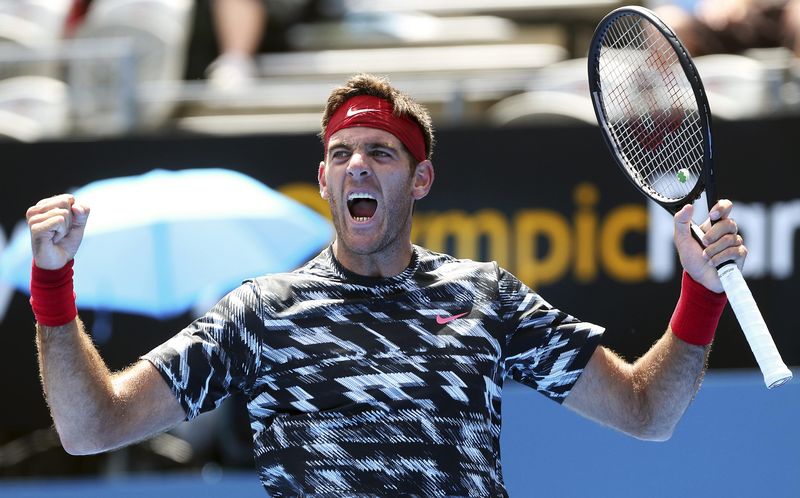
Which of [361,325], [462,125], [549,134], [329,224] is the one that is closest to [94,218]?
[329,224]

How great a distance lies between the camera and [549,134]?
632cm

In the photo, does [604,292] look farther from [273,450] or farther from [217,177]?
[273,450]

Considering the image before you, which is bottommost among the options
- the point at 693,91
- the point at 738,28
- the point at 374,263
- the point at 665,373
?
the point at 665,373

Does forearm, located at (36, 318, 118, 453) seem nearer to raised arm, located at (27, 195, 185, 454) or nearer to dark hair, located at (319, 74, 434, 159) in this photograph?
raised arm, located at (27, 195, 185, 454)

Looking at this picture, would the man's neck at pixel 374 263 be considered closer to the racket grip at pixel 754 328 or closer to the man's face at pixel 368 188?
the man's face at pixel 368 188

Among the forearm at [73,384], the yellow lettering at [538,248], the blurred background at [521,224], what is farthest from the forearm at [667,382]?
the yellow lettering at [538,248]

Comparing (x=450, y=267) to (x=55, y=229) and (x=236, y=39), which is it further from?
(x=236, y=39)

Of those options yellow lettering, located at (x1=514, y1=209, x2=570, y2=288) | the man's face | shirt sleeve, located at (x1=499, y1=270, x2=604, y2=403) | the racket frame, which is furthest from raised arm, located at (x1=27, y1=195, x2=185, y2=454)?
yellow lettering, located at (x1=514, y1=209, x2=570, y2=288)

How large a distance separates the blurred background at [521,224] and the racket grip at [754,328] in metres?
2.92

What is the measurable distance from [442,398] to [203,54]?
5220 millimetres

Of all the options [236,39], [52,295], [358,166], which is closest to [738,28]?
[236,39]

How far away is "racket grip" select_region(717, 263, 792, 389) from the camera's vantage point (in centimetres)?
273

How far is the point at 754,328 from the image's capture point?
9.25ft

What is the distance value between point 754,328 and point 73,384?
1.43 m
